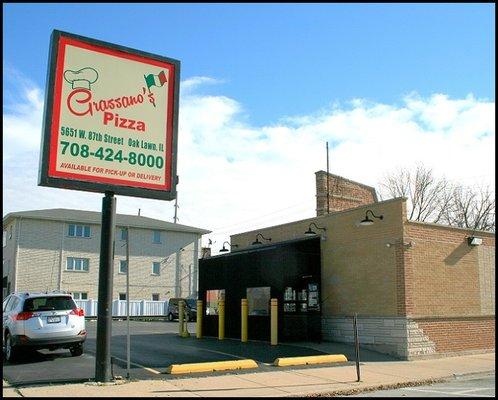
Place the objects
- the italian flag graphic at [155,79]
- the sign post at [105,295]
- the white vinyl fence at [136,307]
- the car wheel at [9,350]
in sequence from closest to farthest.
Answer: the sign post at [105,295], the italian flag graphic at [155,79], the car wheel at [9,350], the white vinyl fence at [136,307]

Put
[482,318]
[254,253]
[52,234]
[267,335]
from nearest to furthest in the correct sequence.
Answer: [482,318] → [267,335] → [254,253] → [52,234]

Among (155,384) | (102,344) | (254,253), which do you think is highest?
(254,253)

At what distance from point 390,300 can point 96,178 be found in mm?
9371

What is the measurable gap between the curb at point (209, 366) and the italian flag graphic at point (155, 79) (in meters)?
6.22

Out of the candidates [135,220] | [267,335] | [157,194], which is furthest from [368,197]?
[135,220]

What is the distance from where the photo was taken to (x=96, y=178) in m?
11.9

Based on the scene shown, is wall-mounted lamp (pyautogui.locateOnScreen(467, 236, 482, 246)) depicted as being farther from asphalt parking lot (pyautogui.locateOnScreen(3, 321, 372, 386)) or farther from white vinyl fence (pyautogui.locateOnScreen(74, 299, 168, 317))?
white vinyl fence (pyautogui.locateOnScreen(74, 299, 168, 317))

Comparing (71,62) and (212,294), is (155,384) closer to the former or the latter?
(71,62)

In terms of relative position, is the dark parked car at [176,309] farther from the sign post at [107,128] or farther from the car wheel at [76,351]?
the sign post at [107,128]

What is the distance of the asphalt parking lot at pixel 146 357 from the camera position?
1203cm

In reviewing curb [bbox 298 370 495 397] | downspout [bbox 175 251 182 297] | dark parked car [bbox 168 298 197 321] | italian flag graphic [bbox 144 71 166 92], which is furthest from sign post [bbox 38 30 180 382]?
downspout [bbox 175 251 182 297]

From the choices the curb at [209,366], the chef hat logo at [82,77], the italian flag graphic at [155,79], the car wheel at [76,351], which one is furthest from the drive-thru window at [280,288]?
the chef hat logo at [82,77]

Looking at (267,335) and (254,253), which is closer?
(267,335)

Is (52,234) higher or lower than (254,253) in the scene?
higher
